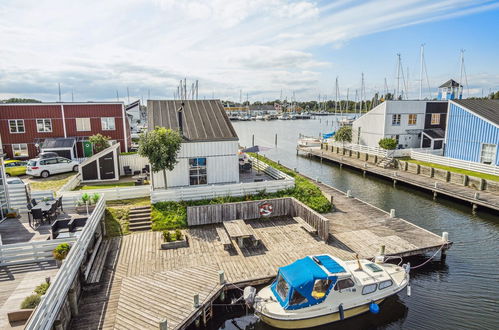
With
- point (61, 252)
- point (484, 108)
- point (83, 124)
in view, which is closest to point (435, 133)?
point (484, 108)

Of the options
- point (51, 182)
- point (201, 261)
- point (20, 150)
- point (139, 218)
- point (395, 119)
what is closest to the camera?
point (201, 261)

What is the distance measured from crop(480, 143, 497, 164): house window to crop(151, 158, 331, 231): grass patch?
64.3 feet

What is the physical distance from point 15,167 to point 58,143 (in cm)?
401

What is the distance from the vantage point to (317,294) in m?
10.5

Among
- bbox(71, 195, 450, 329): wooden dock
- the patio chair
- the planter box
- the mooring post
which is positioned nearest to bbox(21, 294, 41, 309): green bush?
bbox(71, 195, 450, 329): wooden dock

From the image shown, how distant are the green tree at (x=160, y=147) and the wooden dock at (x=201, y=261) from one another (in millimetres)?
4193

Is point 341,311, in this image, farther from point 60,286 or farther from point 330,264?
point 60,286

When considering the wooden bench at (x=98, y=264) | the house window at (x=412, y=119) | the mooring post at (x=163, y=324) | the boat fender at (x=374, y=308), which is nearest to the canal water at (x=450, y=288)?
the boat fender at (x=374, y=308)

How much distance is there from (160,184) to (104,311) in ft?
34.5

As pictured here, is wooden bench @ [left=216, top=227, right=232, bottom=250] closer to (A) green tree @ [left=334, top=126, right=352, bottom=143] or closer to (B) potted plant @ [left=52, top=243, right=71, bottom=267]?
(B) potted plant @ [left=52, top=243, right=71, bottom=267]

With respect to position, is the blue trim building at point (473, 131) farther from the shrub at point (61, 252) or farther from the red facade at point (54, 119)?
the red facade at point (54, 119)

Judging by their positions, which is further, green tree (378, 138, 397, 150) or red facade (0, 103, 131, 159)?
green tree (378, 138, 397, 150)

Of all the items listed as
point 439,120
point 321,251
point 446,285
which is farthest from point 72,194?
point 439,120

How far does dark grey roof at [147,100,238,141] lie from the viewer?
20.4m
